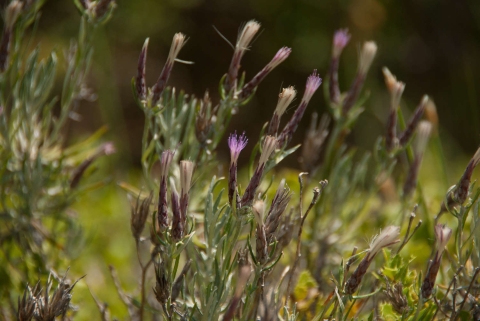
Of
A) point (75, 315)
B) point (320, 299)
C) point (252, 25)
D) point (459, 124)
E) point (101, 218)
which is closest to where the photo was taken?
point (252, 25)

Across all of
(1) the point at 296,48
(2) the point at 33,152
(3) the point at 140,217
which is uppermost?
(3) the point at 140,217

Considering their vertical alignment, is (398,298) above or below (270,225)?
below

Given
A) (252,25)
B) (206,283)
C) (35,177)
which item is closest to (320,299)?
(206,283)

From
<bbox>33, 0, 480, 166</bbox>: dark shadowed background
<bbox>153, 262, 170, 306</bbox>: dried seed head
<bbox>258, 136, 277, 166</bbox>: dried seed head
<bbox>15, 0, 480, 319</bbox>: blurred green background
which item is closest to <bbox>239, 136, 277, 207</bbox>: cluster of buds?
<bbox>258, 136, 277, 166</bbox>: dried seed head

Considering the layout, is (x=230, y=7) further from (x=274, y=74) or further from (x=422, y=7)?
(x=422, y=7)

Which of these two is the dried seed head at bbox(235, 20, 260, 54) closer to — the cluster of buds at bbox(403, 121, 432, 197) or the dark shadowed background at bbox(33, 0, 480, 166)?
the cluster of buds at bbox(403, 121, 432, 197)

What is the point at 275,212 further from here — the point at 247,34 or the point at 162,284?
the point at 247,34

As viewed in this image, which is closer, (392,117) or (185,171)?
(185,171)

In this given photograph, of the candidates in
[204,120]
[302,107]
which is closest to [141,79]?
[204,120]
